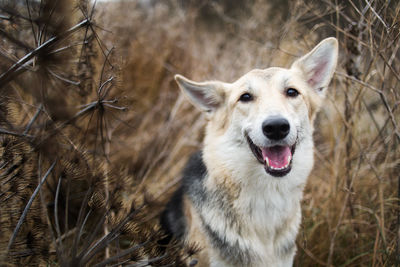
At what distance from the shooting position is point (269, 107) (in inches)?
97.6

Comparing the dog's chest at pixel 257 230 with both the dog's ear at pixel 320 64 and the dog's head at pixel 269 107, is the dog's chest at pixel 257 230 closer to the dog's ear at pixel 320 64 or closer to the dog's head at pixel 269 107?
the dog's head at pixel 269 107

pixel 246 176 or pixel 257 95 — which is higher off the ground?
pixel 257 95

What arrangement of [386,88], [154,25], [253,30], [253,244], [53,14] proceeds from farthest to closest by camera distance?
[154,25], [253,30], [386,88], [253,244], [53,14]

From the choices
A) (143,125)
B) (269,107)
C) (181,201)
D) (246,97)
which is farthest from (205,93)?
(143,125)

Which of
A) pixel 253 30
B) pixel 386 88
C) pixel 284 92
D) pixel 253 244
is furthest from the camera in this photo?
pixel 253 30

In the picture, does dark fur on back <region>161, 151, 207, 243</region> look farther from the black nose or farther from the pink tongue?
the black nose

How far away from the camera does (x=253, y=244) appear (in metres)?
2.57

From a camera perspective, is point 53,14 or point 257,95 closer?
point 53,14

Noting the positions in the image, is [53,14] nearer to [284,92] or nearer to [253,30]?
[284,92]

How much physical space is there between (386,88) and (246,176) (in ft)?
6.61

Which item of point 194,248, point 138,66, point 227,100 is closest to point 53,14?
point 227,100

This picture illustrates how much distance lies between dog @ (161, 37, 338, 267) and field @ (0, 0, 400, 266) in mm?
345

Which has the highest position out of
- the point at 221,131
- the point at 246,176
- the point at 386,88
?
the point at 386,88

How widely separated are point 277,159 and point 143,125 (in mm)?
3275
